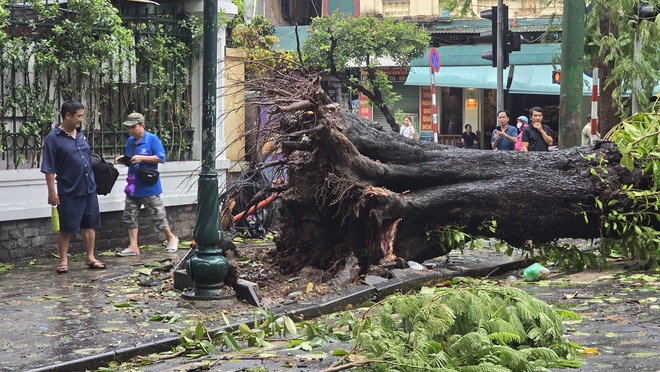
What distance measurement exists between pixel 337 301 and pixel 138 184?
14.6 ft

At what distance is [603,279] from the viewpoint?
34.3 ft

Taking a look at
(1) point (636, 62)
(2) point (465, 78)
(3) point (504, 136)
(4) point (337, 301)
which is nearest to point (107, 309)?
(4) point (337, 301)

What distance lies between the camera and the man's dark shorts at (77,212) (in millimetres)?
11164

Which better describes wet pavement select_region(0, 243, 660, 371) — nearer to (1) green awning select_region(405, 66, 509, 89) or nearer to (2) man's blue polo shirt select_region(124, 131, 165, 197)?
(2) man's blue polo shirt select_region(124, 131, 165, 197)

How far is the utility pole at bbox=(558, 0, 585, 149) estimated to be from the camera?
1380cm

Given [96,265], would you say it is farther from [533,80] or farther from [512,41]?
[533,80]

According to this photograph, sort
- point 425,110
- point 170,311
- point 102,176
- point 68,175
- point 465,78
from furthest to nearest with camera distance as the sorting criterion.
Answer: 1. point 425,110
2. point 465,78
3. point 102,176
4. point 68,175
5. point 170,311

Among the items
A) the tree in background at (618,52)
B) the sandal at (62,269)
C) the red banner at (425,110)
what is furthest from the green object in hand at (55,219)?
the red banner at (425,110)

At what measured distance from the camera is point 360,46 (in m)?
28.3

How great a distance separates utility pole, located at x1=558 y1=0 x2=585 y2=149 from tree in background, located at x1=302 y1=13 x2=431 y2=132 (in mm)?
13924

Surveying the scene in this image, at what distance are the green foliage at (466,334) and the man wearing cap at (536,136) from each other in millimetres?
8484

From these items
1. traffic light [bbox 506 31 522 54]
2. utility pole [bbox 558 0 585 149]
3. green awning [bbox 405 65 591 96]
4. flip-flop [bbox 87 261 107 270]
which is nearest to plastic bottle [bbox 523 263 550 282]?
utility pole [bbox 558 0 585 149]

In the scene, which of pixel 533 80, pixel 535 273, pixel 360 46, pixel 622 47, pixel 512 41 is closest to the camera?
pixel 535 273

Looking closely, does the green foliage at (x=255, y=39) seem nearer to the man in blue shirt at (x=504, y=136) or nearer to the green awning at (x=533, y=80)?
the man in blue shirt at (x=504, y=136)
